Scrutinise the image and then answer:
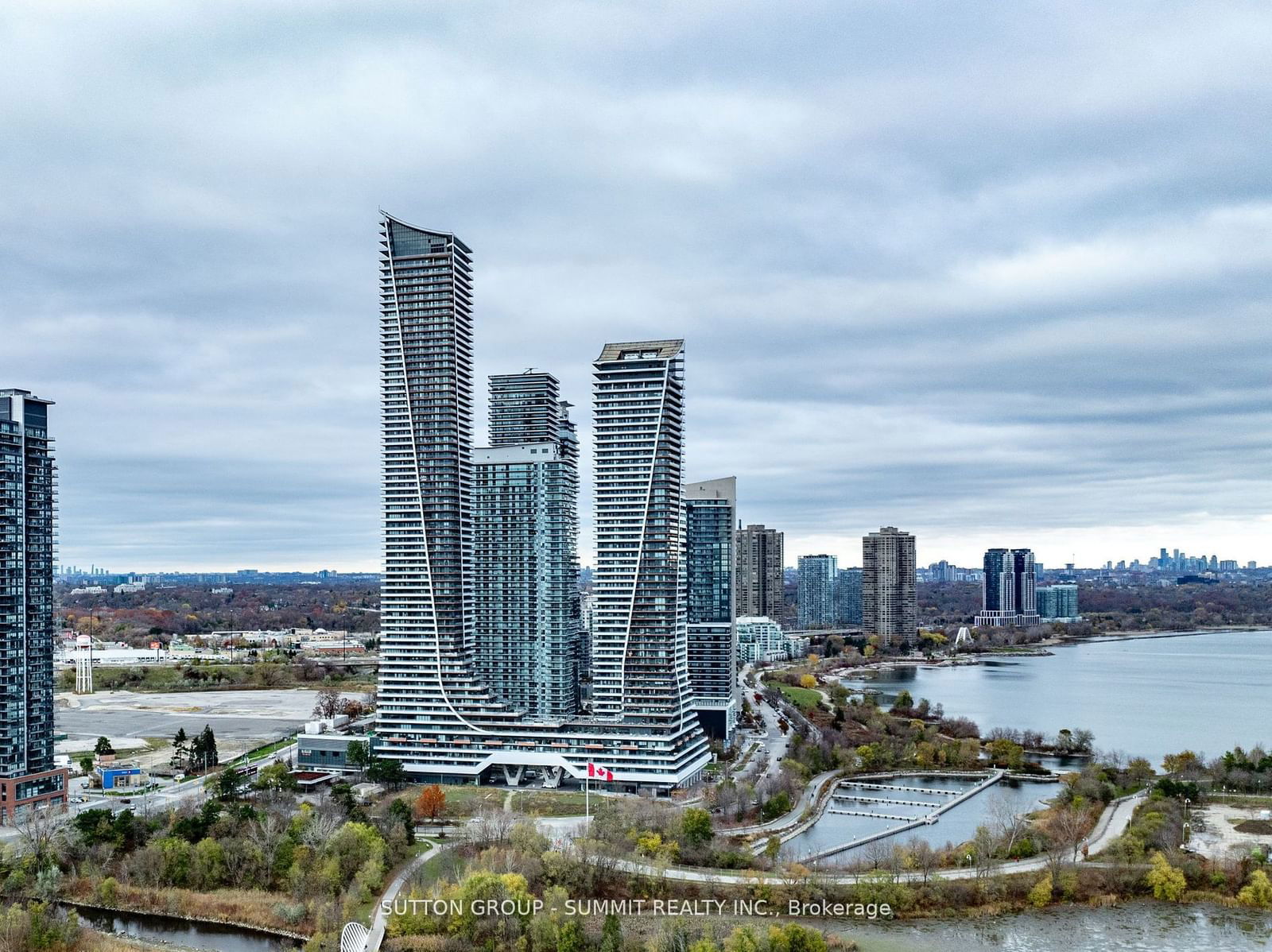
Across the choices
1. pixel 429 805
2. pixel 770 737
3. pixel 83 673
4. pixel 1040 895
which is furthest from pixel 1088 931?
pixel 83 673

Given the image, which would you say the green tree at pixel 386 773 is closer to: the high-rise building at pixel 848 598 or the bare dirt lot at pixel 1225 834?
the bare dirt lot at pixel 1225 834

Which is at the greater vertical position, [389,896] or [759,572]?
[759,572]

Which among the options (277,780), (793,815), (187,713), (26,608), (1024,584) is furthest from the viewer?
(1024,584)

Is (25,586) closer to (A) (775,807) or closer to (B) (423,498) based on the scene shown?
(B) (423,498)

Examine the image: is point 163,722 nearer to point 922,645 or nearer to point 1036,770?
point 1036,770

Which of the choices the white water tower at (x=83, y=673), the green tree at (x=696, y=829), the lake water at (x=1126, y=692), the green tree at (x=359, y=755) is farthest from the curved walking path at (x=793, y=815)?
the white water tower at (x=83, y=673)

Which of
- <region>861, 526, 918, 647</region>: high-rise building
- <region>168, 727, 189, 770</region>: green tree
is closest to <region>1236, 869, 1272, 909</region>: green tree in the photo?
<region>168, 727, 189, 770</region>: green tree
